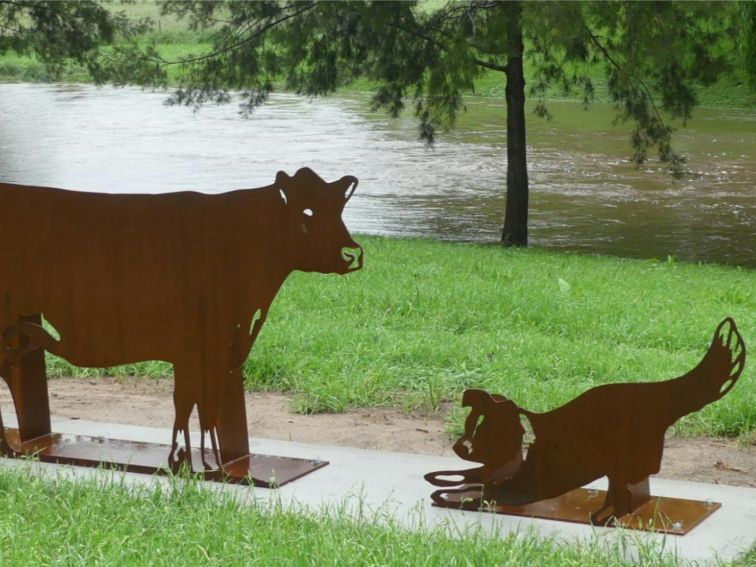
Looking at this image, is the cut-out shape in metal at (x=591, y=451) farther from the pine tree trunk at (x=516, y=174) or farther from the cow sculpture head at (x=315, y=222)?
the pine tree trunk at (x=516, y=174)

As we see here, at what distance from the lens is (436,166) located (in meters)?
23.1

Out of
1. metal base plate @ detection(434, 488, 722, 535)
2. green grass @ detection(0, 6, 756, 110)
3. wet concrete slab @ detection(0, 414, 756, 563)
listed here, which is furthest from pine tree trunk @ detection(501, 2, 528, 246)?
metal base plate @ detection(434, 488, 722, 535)

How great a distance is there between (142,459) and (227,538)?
1286 millimetres

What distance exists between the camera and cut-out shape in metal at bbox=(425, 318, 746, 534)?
13.0 ft

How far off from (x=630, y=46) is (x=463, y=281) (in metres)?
4.04

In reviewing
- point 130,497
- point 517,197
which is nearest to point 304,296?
point 130,497

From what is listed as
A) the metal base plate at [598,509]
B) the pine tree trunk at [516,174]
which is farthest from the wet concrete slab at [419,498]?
the pine tree trunk at [516,174]

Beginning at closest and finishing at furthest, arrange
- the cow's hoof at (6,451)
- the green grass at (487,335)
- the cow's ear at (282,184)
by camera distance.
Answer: the cow's ear at (282,184)
the cow's hoof at (6,451)
the green grass at (487,335)

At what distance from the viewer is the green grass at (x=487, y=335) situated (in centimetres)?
600

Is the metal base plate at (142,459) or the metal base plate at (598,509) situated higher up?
the metal base plate at (598,509)

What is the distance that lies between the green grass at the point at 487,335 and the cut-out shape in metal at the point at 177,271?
130 cm

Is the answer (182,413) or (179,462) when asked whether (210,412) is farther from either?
(179,462)

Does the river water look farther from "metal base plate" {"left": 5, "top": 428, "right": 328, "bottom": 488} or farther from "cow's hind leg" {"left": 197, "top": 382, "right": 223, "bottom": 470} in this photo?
"cow's hind leg" {"left": 197, "top": 382, "right": 223, "bottom": 470}

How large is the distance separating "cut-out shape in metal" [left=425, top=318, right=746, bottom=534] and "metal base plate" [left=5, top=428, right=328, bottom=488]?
651 millimetres
